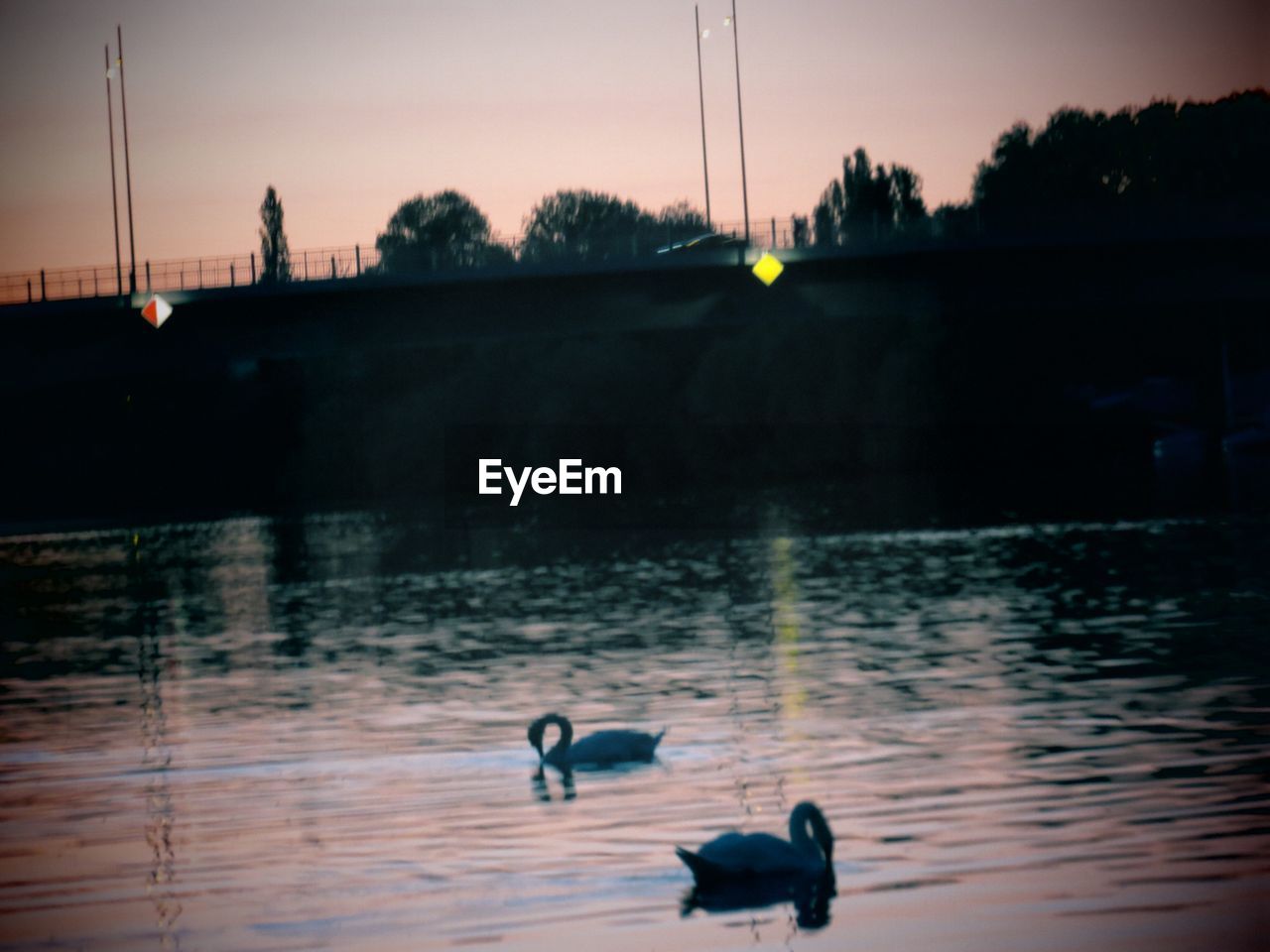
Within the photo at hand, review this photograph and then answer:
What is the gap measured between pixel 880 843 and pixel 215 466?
Result: 277 ft

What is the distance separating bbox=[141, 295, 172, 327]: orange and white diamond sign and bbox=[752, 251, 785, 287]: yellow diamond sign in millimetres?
21359

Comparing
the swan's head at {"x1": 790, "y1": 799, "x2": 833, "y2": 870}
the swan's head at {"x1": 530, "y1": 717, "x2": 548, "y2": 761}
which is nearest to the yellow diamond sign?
the swan's head at {"x1": 530, "y1": 717, "x2": 548, "y2": 761}

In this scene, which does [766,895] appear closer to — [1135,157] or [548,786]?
[548,786]

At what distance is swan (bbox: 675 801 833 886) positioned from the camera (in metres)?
15.0

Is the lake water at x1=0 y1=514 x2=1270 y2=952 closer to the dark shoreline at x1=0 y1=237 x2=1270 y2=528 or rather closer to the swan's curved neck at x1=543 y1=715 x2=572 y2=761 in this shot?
the swan's curved neck at x1=543 y1=715 x2=572 y2=761

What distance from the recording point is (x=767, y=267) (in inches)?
2778

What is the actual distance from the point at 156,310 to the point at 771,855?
60226 millimetres

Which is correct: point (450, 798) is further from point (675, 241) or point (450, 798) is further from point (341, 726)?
point (675, 241)

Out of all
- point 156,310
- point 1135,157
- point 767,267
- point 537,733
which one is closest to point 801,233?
point 767,267

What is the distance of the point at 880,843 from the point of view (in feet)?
52.9

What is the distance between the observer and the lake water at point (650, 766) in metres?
14.5

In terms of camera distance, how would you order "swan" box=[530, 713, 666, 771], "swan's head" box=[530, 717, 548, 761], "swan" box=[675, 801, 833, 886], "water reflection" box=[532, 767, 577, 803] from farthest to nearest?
"swan's head" box=[530, 717, 548, 761], "swan" box=[530, 713, 666, 771], "water reflection" box=[532, 767, 577, 803], "swan" box=[675, 801, 833, 886]

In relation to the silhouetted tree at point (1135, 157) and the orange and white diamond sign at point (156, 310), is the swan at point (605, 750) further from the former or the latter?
the silhouetted tree at point (1135, 157)

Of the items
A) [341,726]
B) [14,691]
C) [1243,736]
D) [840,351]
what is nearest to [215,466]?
[840,351]
